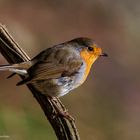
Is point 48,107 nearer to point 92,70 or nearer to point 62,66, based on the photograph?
point 62,66

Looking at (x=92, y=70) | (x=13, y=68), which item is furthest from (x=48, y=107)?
(x=92, y=70)

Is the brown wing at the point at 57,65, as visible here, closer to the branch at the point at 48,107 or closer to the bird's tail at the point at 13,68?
the bird's tail at the point at 13,68

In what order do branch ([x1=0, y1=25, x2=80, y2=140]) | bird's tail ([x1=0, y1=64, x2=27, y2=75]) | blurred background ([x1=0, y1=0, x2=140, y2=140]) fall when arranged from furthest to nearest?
blurred background ([x1=0, y1=0, x2=140, y2=140]) → bird's tail ([x1=0, y1=64, x2=27, y2=75]) → branch ([x1=0, y1=25, x2=80, y2=140])

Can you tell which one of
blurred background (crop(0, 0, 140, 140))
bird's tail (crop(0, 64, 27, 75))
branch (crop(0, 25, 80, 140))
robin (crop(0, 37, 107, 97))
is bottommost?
blurred background (crop(0, 0, 140, 140))

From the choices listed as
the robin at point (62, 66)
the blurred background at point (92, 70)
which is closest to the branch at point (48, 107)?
the robin at point (62, 66)

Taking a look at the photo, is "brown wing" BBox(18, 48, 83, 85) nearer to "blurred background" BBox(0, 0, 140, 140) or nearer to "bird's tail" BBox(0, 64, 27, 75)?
"bird's tail" BBox(0, 64, 27, 75)

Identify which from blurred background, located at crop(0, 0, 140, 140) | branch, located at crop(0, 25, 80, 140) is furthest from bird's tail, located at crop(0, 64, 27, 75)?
blurred background, located at crop(0, 0, 140, 140)

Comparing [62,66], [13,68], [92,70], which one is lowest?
[92,70]
